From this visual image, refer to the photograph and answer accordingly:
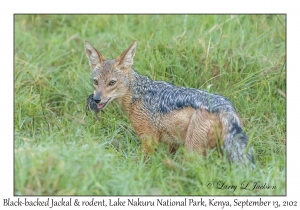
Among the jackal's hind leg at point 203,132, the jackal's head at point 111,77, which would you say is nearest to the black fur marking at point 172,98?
the jackal's hind leg at point 203,132

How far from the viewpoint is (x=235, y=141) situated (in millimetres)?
7070

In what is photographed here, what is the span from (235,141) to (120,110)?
2.58 metres

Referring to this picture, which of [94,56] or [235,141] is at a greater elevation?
[94,56]

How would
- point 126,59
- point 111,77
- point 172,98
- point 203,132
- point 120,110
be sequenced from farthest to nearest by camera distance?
point 120,110
point 126,59
point 111,77
point 172,98
point 203,132

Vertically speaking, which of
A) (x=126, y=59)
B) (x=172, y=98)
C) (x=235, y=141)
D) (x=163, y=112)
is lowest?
(x=235, y=141)

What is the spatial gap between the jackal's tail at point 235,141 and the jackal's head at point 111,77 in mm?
1755

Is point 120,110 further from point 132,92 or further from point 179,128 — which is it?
point 179,128

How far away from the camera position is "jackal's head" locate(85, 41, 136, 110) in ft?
26.5

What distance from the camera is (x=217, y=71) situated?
941cm

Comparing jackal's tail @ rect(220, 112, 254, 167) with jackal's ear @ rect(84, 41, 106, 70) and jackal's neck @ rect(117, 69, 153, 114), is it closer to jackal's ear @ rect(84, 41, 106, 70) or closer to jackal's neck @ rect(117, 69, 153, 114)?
jackal's neck @ rect(117, 69, 153, 114)

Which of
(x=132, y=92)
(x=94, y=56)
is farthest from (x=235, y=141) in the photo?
(x=94, y=56)

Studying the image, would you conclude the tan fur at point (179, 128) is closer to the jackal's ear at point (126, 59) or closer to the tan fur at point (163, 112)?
the tan fur at point (163, 112)

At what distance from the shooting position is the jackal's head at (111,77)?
8.09 m
